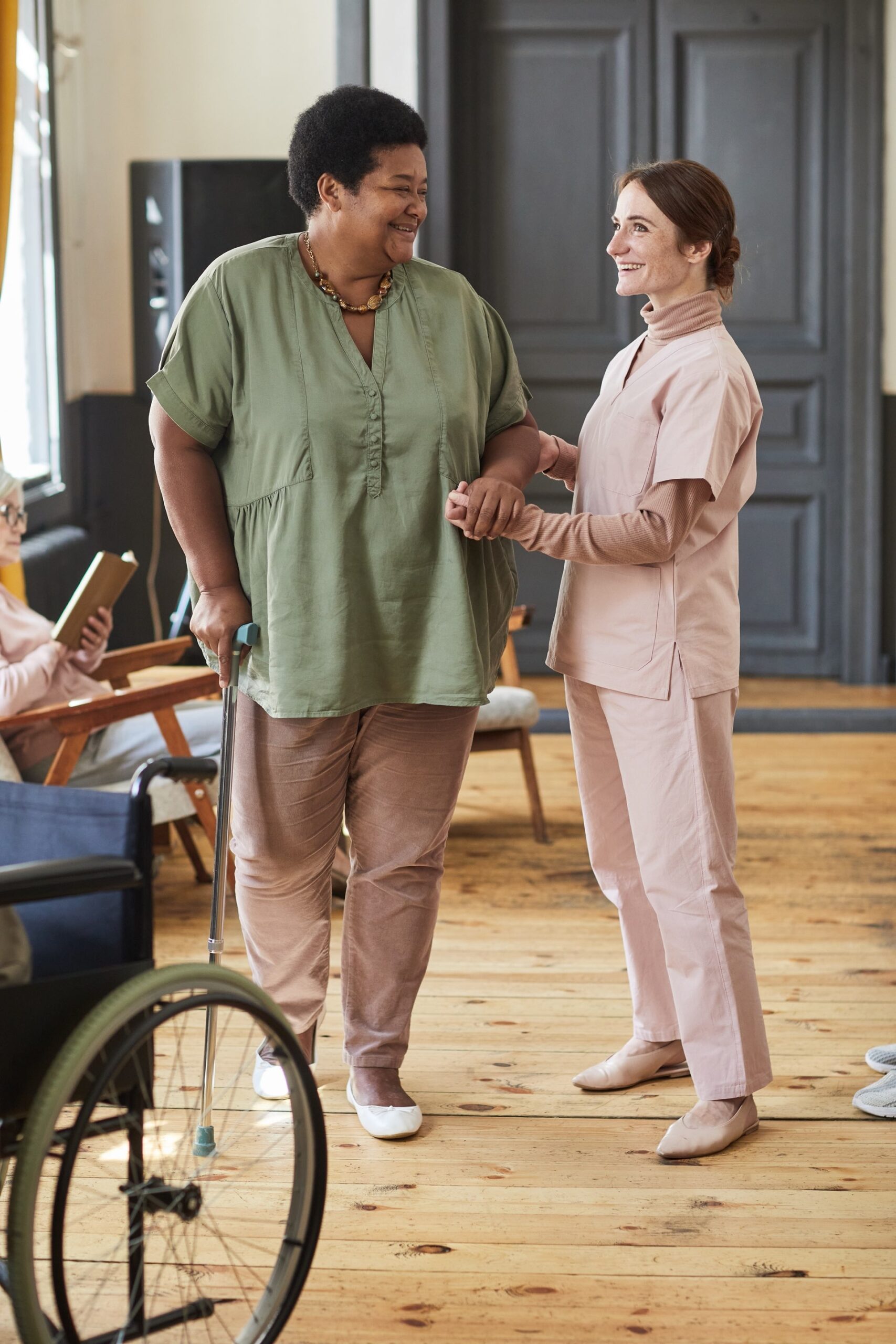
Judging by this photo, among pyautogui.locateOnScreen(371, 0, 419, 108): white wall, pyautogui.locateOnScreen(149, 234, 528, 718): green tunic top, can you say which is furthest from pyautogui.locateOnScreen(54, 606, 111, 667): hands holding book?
pyautogui.locateOnScreen(371, 0, 419, 108): white wall

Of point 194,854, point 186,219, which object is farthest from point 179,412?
point 186,219

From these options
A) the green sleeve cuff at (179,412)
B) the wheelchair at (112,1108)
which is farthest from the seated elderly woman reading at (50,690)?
the wheelchair at (112,1108)

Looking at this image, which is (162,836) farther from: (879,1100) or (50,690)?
(879,1100)

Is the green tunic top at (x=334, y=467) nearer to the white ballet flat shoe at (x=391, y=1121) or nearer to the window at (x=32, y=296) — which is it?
the white ballet flat shoe at (x=391, y=1121)

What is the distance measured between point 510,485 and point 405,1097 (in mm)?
959

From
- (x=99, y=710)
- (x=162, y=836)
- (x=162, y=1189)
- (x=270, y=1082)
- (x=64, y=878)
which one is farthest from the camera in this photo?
(x=162, y=836)

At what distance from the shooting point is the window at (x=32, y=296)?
4859 mm

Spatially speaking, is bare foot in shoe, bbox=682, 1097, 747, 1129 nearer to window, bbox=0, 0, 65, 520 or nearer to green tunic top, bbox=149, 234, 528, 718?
green tunic top, bbox=149, 234, 528, 718

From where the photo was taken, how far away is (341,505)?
6.49ft

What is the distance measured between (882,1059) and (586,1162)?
2.00ft

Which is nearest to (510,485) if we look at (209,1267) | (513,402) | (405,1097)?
(513,402)

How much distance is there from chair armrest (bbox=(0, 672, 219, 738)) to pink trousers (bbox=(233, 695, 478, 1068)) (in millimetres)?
791

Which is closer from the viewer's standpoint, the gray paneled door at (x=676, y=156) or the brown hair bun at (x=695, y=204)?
the brown hair bun at (x=695, y=204)

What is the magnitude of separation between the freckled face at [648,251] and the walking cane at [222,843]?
740 millimetres
